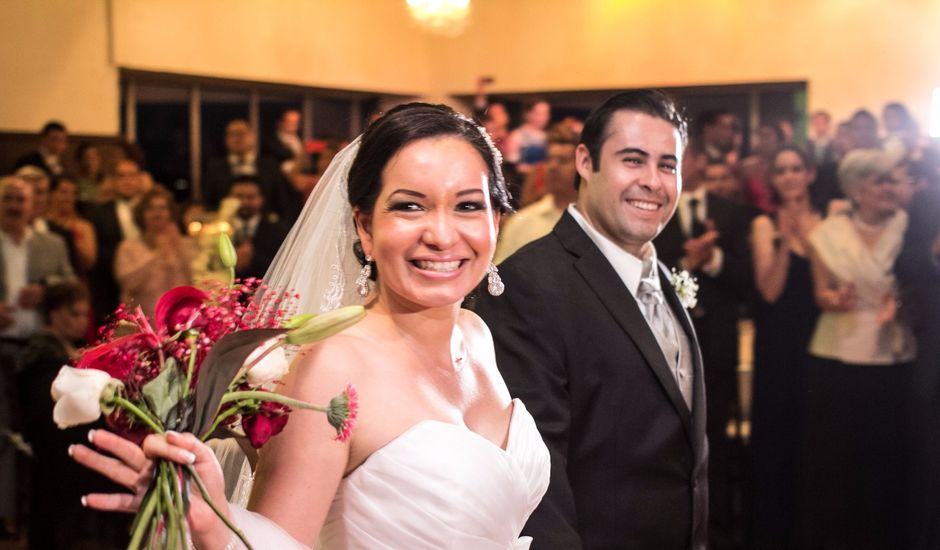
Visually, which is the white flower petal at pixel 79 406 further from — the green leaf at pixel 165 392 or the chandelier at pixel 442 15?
the chandelier at pixel 442 15

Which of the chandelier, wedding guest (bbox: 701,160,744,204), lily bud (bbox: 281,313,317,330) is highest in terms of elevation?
the chandelier

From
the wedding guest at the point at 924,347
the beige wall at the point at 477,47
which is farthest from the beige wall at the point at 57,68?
the wedding guest at the point at 924,347

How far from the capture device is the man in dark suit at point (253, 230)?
5734 mm

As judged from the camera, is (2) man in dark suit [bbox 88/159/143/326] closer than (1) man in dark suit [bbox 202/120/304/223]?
Yes

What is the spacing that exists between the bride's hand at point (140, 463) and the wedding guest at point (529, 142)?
5.81 meters

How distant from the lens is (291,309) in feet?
7.33

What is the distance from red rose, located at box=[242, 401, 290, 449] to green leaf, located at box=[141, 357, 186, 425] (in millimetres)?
110

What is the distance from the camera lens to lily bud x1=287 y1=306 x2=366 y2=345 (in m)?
1.48

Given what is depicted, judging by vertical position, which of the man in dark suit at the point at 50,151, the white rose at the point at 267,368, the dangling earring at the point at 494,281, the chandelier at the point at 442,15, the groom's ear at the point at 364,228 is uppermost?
the chandelier at the point at 442,15

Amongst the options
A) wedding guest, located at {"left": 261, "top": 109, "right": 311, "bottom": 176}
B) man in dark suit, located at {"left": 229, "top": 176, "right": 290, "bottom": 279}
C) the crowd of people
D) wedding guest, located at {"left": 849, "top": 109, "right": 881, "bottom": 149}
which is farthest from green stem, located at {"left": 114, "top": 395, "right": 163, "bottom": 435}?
wedding guest, located at {"left": 261, "top": 109, "right": 311, "bottom": 176}

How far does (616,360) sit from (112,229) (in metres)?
4.04

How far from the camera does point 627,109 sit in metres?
2.79

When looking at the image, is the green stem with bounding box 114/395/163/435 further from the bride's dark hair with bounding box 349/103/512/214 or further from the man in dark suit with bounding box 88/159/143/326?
the man in dark suit with bounding box 88/159/143/326

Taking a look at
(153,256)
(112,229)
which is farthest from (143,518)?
(112,229)
